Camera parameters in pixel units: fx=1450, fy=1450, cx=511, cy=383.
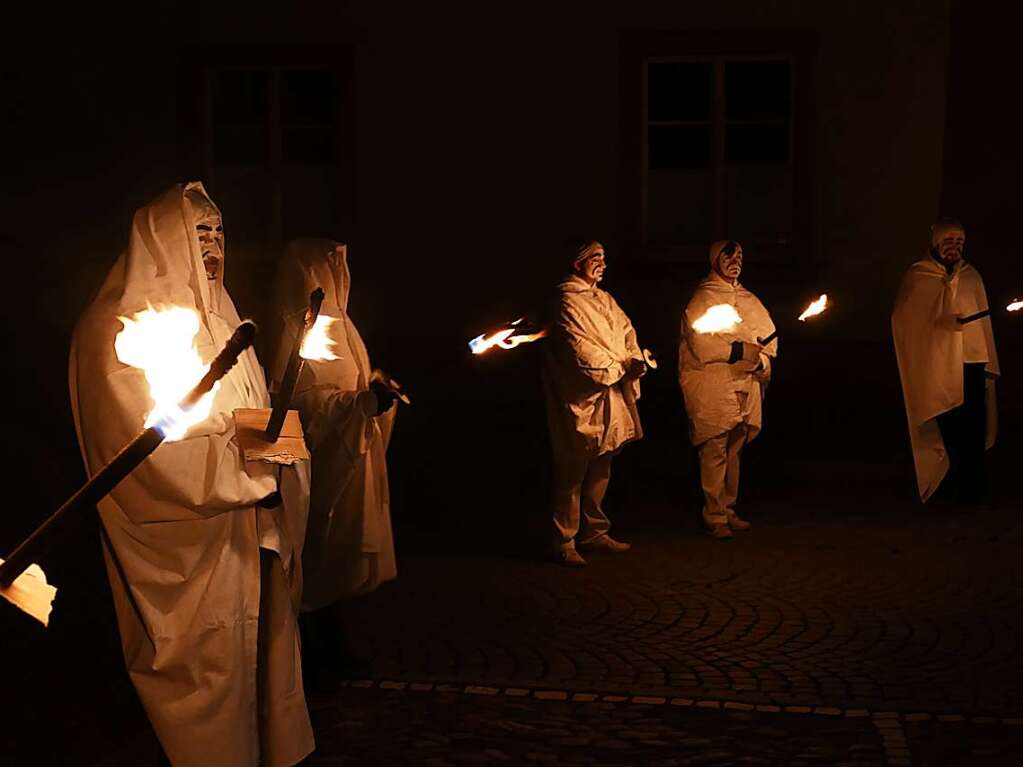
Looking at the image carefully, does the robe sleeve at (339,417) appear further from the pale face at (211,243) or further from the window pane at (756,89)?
the window pane at (756,89)

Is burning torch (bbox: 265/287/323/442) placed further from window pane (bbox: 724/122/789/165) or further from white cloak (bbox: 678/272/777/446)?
window pane (bbox: 724/122/789/165)

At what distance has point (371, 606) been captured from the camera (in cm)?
786

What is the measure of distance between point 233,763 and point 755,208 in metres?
11.2

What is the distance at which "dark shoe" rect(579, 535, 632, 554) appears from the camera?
9.33m

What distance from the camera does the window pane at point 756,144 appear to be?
582 inches

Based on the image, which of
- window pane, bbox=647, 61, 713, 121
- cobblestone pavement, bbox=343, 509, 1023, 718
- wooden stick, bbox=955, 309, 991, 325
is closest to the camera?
cobblestone pavement, bbox=343, 509, 1023, 718

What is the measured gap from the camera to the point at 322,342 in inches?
239

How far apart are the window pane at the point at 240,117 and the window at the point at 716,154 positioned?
408 cm

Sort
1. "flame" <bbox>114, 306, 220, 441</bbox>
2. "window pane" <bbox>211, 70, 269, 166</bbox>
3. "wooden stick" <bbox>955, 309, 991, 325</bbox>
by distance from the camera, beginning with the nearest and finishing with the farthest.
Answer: "flame" <bbox>114, 306, 220, 441</bbox>, "wooden stick" <bbox>955, 309, 991, 325</bbox>, "window pane" <bbox>211, 70, 269, 166</bbox>

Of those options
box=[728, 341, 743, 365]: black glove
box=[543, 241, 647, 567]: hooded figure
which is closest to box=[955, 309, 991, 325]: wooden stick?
box=[728, 341, 743, 365]: black glove

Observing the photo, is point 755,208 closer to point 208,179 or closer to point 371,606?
point 208,179

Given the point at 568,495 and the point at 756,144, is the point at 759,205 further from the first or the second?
the point at 568,495

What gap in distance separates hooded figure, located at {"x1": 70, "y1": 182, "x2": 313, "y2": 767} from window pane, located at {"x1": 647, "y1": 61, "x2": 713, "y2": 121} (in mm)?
10672

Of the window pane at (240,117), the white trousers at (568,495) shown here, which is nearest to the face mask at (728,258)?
the white trousers at (568,495)
